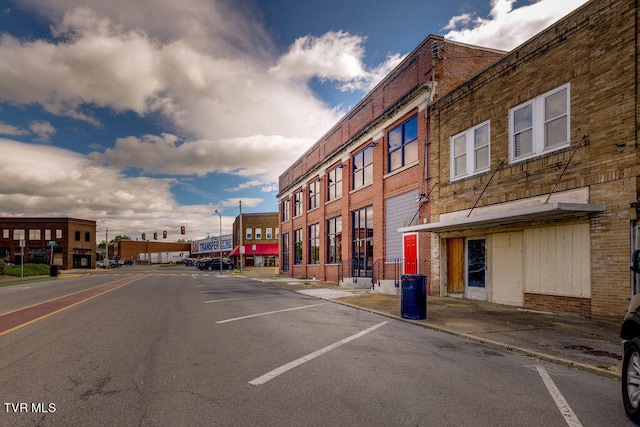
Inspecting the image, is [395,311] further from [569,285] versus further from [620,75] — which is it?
[620,75]

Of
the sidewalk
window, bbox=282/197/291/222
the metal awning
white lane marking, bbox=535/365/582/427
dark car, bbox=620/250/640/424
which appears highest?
window, bbox=282/197/291/222

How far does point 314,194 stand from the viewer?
32.3 m

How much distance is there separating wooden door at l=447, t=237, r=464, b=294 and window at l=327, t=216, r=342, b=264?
10.9m

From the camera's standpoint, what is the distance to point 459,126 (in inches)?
604

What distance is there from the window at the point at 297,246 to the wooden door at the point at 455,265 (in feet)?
68.5

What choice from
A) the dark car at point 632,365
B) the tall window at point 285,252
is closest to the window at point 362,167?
the tall window at point 285,252

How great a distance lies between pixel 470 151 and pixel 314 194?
18550 mm

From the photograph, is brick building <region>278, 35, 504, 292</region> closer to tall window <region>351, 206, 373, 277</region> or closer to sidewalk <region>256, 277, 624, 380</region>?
tall window <region>351, 206, 373, 277</region>

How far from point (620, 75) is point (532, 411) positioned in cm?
908

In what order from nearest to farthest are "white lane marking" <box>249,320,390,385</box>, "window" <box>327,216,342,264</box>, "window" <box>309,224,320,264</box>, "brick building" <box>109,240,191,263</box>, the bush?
"white lane marking" <box>249,320,390,385</box>, "window" <box>327,216,342,264</box>, "window" <box>309,224,320,264</box>, the bush, "brick building" <box>109,240,191,263</box>

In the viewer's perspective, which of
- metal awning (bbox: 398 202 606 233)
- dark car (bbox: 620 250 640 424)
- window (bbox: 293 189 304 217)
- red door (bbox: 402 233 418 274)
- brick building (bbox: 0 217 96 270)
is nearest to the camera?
dark car (bbox: 620 250 640 424)

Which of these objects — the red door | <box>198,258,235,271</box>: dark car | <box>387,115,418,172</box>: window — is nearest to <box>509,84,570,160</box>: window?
<box>387,115,418,172</box>: window

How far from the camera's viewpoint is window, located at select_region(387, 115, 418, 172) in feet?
60.6

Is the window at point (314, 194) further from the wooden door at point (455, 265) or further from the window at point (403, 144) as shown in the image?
the wooden door at point (455, 265)
